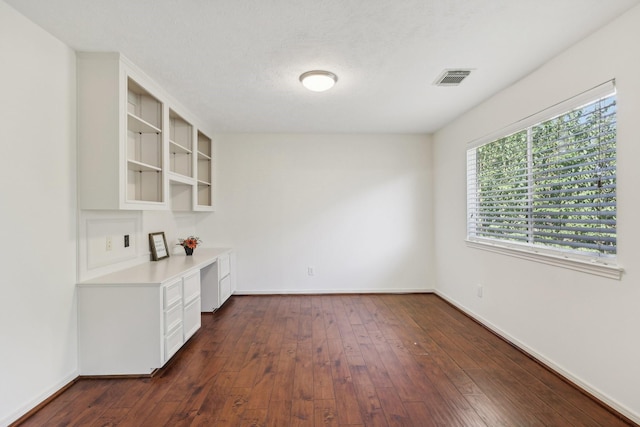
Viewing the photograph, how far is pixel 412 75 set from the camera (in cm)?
263

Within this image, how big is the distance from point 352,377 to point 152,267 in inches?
83.0

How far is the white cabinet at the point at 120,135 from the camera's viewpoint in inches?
89.0

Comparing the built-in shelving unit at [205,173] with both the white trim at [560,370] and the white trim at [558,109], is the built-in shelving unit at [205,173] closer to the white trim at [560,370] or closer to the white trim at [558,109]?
the white trim at [558,109]

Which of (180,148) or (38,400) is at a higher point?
(180,148)

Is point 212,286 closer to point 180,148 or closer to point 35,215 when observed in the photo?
point 180,148

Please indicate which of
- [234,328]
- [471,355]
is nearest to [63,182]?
[234,328]

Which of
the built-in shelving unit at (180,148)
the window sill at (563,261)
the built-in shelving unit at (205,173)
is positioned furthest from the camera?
the built-in shelving unit at (205,173)

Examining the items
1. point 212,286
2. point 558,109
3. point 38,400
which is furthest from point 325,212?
point 38,400

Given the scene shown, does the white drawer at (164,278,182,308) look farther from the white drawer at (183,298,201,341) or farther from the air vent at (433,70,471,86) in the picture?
the air vent at (433,70,471,86)

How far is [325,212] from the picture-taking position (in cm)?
456

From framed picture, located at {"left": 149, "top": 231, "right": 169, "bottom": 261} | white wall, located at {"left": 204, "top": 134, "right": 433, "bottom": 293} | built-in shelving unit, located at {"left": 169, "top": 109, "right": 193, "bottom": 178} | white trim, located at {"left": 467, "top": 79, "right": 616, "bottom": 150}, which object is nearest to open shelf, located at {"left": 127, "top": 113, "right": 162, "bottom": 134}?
built-in shelving unit, located at {"left": 169, "top": 109, "right": 193, "bottom": 178}

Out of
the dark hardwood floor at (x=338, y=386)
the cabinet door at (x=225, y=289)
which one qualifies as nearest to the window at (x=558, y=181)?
the dark hardwood floor at (x=338, y=386)

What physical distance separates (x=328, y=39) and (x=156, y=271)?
94.9 inches

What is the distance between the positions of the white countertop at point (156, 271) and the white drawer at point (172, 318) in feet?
0.90
